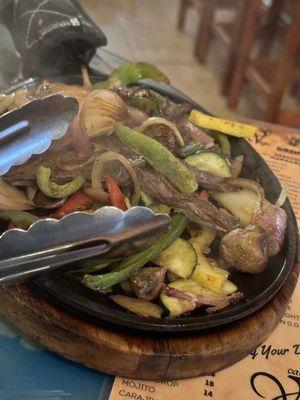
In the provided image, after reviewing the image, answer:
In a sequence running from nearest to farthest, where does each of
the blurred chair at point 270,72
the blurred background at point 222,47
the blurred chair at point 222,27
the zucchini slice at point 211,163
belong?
the zucchini slice at point 211,163 < the blurred chair at point 270,72 < the blurred background at point 222,47 < the blurred chair at point 222,27

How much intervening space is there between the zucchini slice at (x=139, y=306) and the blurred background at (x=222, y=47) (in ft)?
8.10

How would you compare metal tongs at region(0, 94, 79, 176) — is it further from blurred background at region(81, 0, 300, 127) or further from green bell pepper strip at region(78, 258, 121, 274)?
blurred background at region(81, 0, 300, 127)

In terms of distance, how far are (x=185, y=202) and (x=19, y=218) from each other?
0.42 metres

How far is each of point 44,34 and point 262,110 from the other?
2.50 meters

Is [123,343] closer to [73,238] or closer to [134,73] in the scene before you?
[73,238]

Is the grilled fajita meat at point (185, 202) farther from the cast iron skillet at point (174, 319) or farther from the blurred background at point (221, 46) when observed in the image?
the blurred background at point (221, 46)

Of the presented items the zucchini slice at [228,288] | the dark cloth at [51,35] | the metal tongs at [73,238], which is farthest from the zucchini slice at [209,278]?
the dark cloth at [51,35]

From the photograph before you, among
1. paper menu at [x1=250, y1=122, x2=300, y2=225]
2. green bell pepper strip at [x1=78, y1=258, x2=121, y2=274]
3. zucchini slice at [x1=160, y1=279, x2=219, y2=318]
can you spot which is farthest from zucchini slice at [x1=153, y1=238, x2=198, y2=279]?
paper menu at [x1=250, y1=122, x2=300, y2=225]

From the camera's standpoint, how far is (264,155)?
1949 mm

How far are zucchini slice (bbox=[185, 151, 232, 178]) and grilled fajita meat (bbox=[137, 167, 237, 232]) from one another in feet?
0.55

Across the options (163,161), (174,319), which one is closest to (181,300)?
(174,319)

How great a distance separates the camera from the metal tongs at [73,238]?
1.02 meters

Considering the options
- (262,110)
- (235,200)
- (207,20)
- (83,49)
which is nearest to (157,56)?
(207,20)

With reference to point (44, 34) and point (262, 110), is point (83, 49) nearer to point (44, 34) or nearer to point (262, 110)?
point (44, 34)
